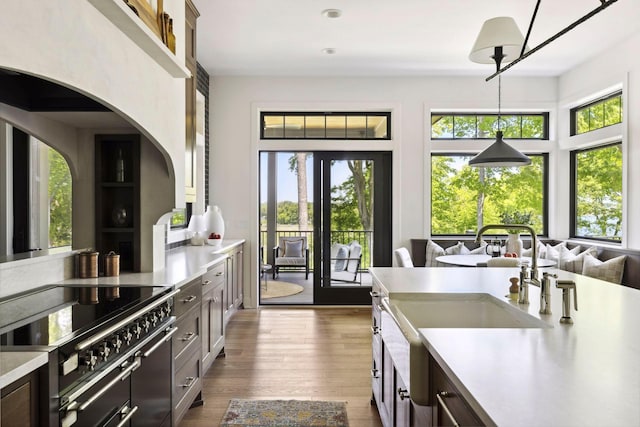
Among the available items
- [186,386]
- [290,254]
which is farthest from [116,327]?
[290,254]

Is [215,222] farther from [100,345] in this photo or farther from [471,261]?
[100,345]

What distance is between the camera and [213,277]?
345 cm

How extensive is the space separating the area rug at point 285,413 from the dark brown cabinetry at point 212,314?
0.44 m

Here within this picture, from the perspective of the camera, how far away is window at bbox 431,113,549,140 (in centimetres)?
597

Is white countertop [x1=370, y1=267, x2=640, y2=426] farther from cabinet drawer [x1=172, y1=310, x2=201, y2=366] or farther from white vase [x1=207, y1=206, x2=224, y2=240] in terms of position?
white vase [x1=207, y1=206, x2=224, y2=240]

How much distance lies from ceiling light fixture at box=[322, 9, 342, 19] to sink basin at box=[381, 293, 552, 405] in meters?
2.74

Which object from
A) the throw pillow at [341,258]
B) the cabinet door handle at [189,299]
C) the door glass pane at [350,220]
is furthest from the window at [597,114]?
the cabinet door handle at [189,299]

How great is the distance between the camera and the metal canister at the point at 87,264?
8.25 ft

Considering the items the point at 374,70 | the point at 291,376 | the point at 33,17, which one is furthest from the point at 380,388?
the point at 374,70

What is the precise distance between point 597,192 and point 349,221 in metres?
3.02

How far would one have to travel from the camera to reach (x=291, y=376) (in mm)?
3420

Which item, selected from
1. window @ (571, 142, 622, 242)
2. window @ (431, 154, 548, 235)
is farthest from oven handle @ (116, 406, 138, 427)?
window @ (571, 142, 622, 242)

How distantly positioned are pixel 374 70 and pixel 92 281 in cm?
424

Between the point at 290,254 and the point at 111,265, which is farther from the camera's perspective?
the point at 290,254
